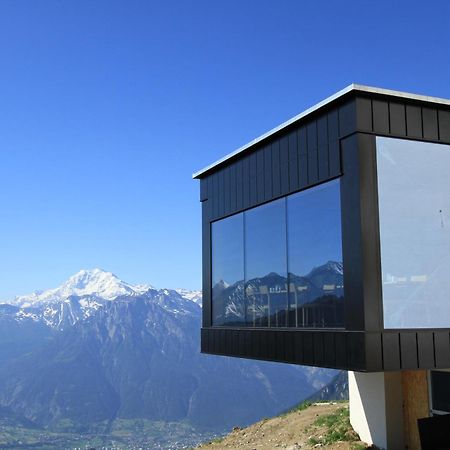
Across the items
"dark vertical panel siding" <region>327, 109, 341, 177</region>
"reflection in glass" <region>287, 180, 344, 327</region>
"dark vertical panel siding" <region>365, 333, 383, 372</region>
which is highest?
"dark vertical panel siding" <region>327, 109, 341, 177</region>

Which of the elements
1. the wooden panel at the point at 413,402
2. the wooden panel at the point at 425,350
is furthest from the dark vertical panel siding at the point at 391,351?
the wooden panel at the point at 413,402

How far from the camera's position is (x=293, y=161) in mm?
14500

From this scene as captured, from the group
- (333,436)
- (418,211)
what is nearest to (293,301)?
(418,211)

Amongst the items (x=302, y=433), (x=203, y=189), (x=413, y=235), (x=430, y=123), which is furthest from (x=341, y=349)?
(x=302, y=433)

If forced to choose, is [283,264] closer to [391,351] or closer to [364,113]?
[391,351]

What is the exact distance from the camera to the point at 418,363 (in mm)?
12344

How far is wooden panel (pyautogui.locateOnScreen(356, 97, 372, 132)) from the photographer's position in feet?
40.9

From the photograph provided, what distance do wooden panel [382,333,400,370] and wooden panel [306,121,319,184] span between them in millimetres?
3357

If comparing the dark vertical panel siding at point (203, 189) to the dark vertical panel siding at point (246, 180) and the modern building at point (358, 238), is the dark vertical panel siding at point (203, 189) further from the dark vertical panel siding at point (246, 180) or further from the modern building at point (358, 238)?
the modern building at point (358, 238)

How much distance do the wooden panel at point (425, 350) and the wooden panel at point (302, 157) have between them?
373 centimetres

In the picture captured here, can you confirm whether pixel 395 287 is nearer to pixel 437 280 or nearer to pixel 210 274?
pixel 437 280

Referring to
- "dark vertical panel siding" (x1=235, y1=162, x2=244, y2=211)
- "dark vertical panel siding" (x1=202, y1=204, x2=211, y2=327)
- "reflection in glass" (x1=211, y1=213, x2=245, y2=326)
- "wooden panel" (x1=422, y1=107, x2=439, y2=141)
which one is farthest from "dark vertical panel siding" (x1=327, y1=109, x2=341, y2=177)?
"dark vertical panel siding" (x1=202, y1=204, x2=211, y2=327)

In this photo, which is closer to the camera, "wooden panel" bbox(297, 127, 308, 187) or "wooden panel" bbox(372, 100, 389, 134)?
"wooden panel" bbox(372, 100, 389, 134)

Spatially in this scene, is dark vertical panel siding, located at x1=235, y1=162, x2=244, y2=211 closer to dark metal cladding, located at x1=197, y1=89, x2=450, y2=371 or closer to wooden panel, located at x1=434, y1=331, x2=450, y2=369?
dark metal cladding, located at x1=197, y1=89, x2=450, y2=371
